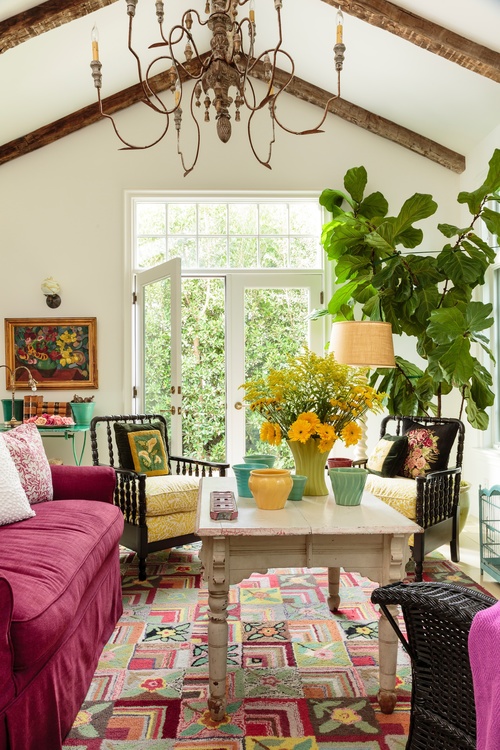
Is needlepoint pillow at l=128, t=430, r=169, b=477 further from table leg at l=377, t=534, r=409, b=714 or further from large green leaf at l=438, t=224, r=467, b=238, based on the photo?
large green leaf at l=438, t=224, r=467, b=238

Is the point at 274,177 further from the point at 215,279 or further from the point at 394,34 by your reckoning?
the point at 394,34

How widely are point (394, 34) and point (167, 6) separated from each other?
1.70 metres

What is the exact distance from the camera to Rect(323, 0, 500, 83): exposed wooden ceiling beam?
411cm

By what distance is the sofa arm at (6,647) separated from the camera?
172cm

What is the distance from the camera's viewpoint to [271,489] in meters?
2.49

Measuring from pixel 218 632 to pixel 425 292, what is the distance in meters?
3.05

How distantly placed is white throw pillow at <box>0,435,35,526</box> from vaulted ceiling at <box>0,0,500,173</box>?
2862 mm

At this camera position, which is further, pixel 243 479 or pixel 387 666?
pixel 243 479

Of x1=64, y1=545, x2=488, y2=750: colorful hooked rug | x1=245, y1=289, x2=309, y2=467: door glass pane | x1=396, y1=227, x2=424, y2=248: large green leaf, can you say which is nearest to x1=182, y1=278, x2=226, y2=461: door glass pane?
x1=245, y1=289, x2=309, y2=467: door glass pane

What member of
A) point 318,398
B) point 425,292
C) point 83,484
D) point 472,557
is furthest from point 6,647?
point 425,292

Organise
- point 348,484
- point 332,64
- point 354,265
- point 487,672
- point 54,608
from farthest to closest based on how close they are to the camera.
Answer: point 332,64 → point 354,265 → point 348,484 → point 54,608 → point 487,672

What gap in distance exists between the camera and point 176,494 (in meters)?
3.89

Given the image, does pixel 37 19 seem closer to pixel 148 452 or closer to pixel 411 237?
pixel 148 452

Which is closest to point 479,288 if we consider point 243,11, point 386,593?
point 243,11
